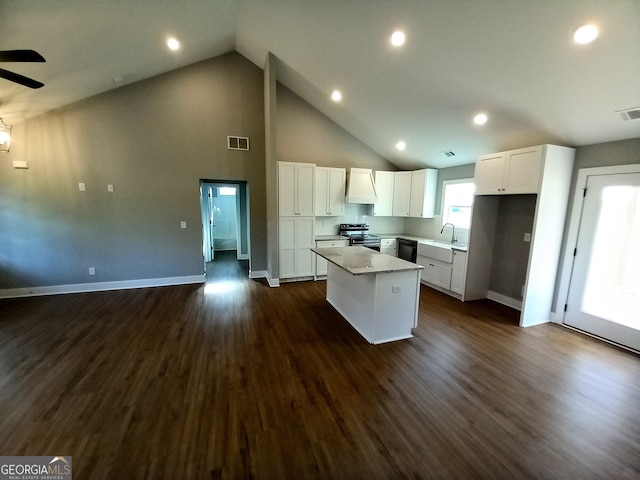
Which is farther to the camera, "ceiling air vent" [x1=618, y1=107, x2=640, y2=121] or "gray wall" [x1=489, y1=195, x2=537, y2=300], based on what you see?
"gray wall" [x1=489, y1=195, x2=537, y2=300]

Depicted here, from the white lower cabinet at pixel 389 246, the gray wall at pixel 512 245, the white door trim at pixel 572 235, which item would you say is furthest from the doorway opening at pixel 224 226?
the white door trim at pixel 572 235

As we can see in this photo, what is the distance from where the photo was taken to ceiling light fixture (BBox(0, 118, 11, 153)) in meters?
3.78

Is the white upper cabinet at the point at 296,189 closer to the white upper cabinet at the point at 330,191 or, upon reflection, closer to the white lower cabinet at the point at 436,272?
the white upper cabinet at the point at 330,191

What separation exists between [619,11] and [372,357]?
349cm

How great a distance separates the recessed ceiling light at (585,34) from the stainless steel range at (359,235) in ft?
12.6

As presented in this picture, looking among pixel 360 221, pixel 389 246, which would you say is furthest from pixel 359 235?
pixel 389 246

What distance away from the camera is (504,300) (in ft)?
14.0

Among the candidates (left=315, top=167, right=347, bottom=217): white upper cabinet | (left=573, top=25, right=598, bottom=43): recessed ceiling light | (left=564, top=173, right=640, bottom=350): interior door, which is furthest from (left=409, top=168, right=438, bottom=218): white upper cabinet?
(left=573, top=25, right=598, bottom=43): recessed ceiling light

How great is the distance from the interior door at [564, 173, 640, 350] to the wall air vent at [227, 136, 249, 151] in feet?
17.7

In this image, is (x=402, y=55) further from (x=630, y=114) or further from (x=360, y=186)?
(x=360, y=186)

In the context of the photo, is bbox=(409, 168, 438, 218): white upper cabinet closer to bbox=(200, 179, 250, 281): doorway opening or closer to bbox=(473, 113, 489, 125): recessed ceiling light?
bbox=(473, 113, 489, 125): recessed ceiling light

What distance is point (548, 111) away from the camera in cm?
292

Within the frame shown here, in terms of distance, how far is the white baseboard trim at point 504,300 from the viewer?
405 centimetres

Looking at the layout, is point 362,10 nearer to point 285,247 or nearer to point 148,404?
point 285,247
